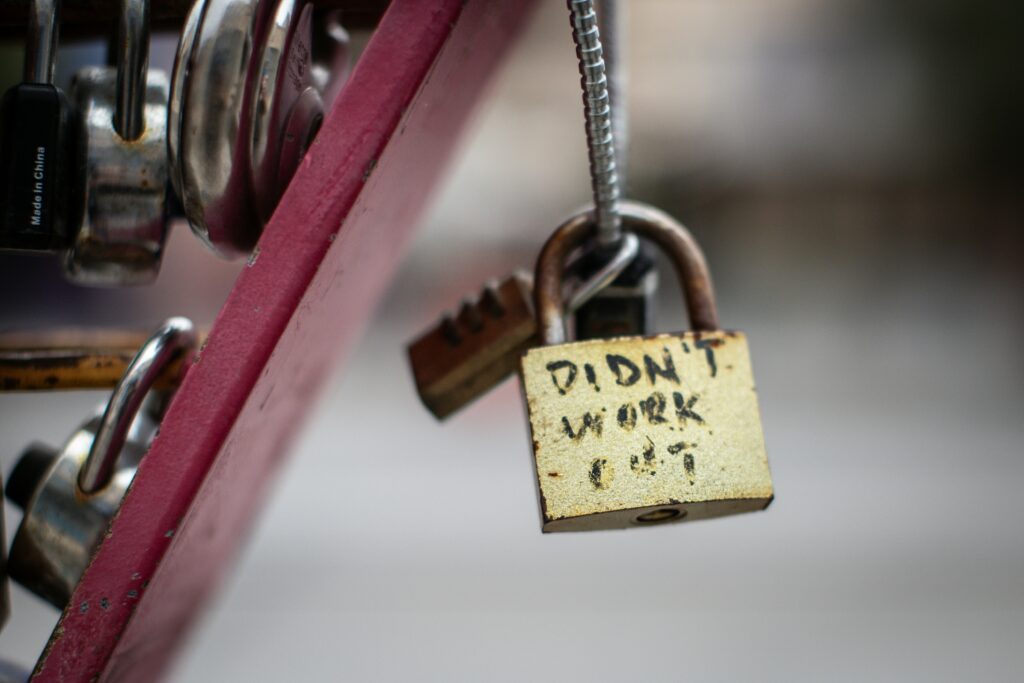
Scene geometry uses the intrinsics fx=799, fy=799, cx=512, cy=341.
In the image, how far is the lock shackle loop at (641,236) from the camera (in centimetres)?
45

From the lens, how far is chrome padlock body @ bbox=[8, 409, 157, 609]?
1.37 ft

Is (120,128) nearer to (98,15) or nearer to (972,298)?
(98,15)

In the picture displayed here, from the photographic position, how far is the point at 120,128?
15.5 inches

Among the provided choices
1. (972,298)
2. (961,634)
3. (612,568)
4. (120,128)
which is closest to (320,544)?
(612,568)

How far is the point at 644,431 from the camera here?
0.39 m

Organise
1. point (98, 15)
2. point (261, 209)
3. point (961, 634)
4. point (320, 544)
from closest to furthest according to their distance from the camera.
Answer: point (261, 209)
point (98, 15)
point (961, 634)
point (320, 544)

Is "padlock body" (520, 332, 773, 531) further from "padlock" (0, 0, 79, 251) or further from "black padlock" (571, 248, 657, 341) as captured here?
"padlock" (0, 0, 79, 251)

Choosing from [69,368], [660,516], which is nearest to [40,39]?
[69,368]

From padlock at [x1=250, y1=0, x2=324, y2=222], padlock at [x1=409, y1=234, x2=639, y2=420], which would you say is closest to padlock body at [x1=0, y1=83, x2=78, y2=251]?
padlock at [x1=250, y1=0, x2=324, y2=222]

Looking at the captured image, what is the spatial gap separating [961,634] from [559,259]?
1.41 metres

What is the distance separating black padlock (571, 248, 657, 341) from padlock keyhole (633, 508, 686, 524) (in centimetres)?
12

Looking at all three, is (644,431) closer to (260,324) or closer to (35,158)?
(260,324)

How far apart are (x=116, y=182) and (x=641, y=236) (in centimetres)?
29

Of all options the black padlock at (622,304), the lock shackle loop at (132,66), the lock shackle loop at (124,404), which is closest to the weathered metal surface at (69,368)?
the lock shackle loop at (124,404)
